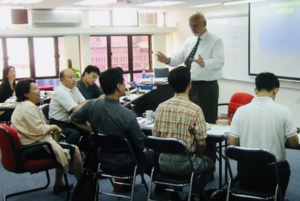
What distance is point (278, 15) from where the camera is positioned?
659 cm

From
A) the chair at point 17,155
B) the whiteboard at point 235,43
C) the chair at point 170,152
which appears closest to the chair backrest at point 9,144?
the chair at point 17,155

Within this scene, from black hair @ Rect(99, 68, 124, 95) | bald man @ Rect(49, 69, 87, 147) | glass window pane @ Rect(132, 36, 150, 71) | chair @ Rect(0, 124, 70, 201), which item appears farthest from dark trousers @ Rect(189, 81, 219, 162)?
glass window pane @ Rect(132, 36, 150, 71)

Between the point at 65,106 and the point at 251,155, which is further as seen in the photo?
the point at 65,106

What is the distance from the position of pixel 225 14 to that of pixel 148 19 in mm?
2254

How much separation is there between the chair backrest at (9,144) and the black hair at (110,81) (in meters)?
0.92

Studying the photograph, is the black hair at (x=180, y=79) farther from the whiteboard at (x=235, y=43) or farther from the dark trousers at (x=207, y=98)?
the whiteboard at (x=235, y=43)

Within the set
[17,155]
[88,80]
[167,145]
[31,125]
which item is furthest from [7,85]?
[167,145]

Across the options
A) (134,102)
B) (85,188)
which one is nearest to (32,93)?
(85,188)

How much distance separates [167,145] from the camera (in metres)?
3.00

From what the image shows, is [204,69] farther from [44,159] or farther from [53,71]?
[53,71]

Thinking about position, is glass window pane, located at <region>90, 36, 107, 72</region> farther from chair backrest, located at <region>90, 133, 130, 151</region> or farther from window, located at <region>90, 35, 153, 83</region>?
chair backrest, located at <region>90, 133, 130, 151</region>

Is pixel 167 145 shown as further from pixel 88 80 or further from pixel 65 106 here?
pixel 88 80

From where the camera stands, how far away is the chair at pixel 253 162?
273 centimetres

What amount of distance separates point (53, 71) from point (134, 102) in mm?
4028
